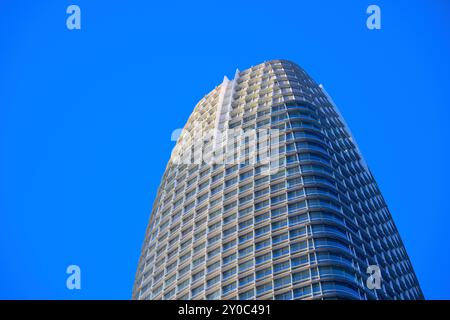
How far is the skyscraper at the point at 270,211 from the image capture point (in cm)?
11638

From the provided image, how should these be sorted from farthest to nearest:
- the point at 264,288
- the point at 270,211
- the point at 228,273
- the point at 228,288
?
the point at 270,211 < the point at 228,273 < the point at 228,288 < the point at 264,288

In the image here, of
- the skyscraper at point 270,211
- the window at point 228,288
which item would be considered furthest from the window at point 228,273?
the window at point 228,288

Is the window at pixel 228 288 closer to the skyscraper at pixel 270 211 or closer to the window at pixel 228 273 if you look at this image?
the skyscraper at pixel 270 211

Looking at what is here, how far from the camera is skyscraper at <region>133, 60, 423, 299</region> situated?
116375 millimetres

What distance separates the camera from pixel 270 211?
127 meters

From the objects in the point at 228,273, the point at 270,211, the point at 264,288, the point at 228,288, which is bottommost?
the point at 264,288

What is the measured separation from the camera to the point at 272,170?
135125mm

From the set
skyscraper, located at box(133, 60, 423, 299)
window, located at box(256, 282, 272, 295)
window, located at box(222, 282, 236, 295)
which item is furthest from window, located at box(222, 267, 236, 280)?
window, located at box(256, 282, 272, 295)

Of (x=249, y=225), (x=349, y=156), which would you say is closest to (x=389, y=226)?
(x=349, y=156)

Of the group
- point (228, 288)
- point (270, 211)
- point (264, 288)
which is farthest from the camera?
point (270, 211)

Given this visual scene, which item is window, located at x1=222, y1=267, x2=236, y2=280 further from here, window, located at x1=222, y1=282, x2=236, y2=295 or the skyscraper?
window, located at x1=222, y1=282, x2=236, y2=295

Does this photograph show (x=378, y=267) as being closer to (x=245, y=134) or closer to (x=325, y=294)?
(x=325, y=294)

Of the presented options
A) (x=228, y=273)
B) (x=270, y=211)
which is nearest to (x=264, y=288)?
(x=228, y=273)

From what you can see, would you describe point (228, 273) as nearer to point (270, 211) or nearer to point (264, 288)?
point (264, 288)
